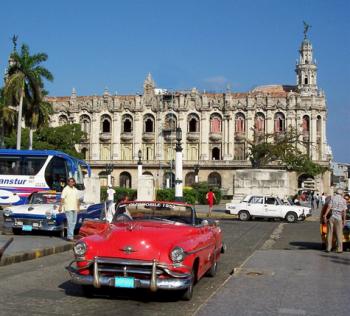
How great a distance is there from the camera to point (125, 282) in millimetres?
7230

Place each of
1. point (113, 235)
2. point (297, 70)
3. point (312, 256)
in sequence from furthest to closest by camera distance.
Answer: point (297, 70), point (312, 256), point (113, 235)

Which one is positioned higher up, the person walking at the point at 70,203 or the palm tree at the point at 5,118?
the palm tree at the point at 5,118

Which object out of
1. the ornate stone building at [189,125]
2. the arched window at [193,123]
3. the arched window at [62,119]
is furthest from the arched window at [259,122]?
the arched window at [62,119]

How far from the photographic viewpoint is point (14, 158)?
92.9 ft

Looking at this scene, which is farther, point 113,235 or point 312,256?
point 312,256

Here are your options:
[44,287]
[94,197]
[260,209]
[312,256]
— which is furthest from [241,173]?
[44,287]

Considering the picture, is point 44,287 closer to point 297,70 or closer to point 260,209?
point 260,209

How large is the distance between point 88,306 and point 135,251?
90cm

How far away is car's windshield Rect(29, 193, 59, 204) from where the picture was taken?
1819 centimetres

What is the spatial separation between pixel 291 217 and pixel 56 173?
1265 centimetres

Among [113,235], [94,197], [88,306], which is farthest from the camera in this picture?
[94,197]

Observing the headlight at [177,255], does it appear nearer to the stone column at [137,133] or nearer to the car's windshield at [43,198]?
the car's windshield at [43,198]

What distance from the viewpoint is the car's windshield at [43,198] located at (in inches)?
716

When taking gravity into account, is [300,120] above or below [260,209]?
above
